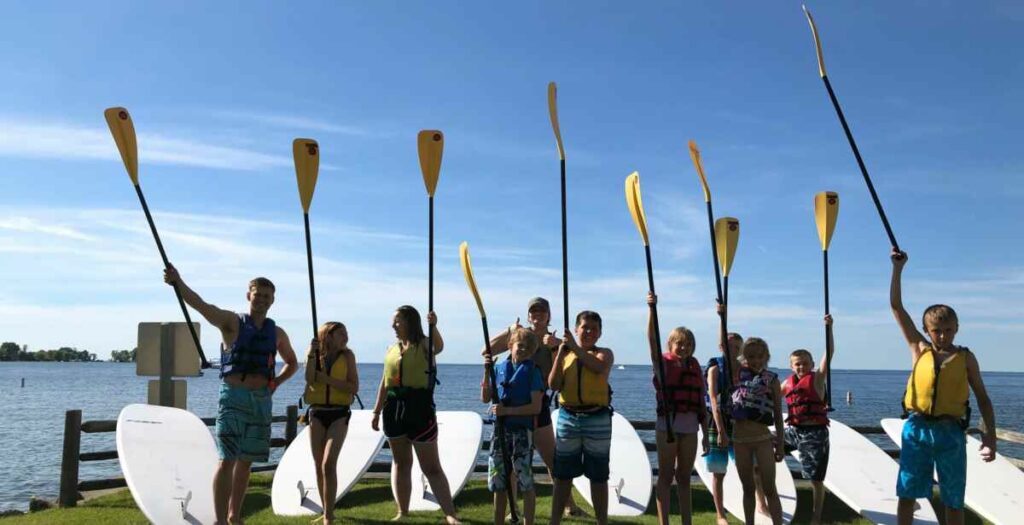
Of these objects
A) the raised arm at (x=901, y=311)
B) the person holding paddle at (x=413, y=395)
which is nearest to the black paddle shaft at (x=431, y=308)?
the person holding paddle at (x=413, y=395)

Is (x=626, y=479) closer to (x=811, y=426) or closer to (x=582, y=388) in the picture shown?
(x=811, y=426)

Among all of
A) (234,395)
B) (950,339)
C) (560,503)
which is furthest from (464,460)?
(950,339)

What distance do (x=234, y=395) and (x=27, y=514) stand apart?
2.98 metres

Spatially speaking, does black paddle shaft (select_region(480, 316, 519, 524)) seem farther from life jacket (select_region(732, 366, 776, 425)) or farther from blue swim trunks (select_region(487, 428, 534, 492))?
life jacket (select_region(732, 366, 776, 425))

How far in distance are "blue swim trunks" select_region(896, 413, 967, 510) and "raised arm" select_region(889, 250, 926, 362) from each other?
0.37m

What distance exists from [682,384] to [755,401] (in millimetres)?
469

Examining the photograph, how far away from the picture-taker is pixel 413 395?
4895 millimetres

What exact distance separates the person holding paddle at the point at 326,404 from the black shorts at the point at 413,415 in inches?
10.6

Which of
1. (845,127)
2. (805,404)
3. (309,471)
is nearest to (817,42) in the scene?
(845,127)

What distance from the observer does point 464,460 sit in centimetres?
649

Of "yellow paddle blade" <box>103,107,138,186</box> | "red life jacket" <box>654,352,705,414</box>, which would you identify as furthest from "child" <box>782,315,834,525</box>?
"yellow paddle blade" <box>103,107,138,186</box>

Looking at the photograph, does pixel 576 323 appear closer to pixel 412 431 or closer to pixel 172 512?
pixel 412 431

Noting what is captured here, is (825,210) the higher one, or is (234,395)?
(825,210)

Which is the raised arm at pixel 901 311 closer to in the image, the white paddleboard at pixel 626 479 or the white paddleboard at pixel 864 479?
the white paddleboard at pixel 864 479
